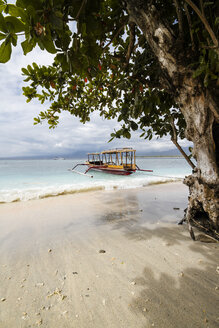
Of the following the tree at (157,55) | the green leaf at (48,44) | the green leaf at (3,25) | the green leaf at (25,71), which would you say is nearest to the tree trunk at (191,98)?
the tree at (157,55)

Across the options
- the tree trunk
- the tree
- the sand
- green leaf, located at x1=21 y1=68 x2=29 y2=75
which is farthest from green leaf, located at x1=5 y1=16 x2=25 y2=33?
green leaf, located at x1=21 y1=68 x2=29 y2=75

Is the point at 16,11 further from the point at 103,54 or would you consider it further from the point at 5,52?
the point at 103,54

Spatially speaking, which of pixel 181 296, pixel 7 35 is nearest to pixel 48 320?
pixel 181 296

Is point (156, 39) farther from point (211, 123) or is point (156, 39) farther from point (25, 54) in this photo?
point (25, 54)

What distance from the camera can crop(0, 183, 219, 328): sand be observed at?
4.22ft

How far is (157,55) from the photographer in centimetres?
202

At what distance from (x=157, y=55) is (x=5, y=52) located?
5.67 ft

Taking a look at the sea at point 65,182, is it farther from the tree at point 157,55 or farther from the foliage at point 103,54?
the tree at point 157,55

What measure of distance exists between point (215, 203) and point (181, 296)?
1.39 meters

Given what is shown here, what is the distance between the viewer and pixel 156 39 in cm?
191

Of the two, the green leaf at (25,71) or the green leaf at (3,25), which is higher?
the green leaf at (25,71)

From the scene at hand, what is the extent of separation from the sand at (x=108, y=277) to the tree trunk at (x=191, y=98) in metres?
0.83

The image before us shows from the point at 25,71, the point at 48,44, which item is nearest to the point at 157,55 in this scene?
the point at 48,44

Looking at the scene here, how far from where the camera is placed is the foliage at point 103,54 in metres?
1.07
